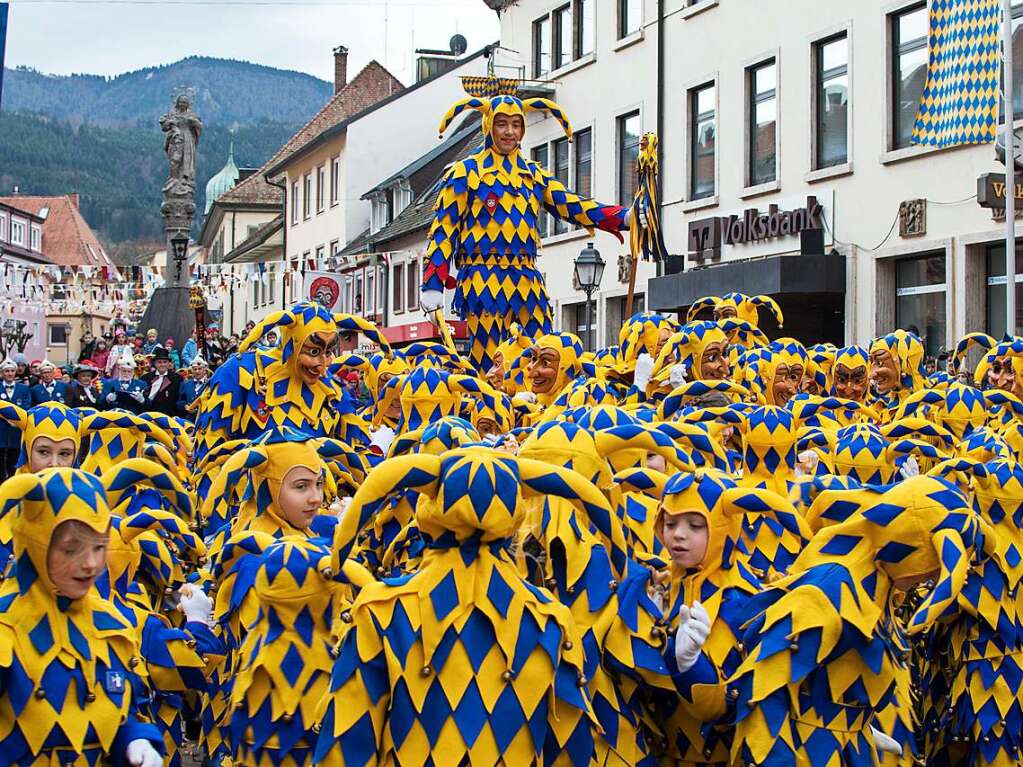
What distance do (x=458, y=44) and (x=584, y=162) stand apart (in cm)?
2908

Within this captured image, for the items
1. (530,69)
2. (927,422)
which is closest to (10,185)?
(530,69)

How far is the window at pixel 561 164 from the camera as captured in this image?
3322 centimetres

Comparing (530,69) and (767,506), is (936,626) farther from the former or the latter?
(530,69)

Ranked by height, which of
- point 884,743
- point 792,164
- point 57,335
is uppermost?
point 792,164

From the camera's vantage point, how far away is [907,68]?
2222 centimetres

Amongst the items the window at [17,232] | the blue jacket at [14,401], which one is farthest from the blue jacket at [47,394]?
the window at [17,232]

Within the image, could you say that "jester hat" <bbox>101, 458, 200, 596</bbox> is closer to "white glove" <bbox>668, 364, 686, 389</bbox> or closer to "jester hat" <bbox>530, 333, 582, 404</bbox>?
"jester hat" <bbox>530, 333, 582, 404</bbox>

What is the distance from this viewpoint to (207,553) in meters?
6.70

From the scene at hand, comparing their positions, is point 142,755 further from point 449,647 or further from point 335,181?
point 335,181

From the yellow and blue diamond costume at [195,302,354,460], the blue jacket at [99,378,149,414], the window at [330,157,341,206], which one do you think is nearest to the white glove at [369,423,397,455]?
the yellow and blue diamond costume at [195,302,354,460]

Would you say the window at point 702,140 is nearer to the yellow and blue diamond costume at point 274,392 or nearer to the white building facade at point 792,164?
the white building facade at point 792,164

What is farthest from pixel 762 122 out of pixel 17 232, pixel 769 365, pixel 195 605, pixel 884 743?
pixel 17 232

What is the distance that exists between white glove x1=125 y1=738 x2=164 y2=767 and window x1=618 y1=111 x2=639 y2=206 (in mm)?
26336

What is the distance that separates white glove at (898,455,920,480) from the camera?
299 inches
